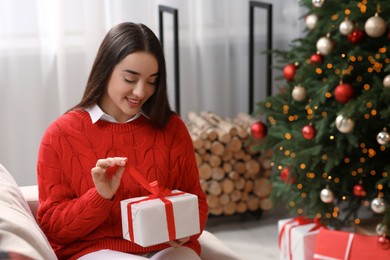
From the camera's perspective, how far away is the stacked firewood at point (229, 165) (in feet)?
10.7

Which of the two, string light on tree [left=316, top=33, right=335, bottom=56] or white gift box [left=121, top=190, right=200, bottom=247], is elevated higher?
string light on tree [left=316, top=33, right=335, bottom=56]

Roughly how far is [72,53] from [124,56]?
1.49 metres

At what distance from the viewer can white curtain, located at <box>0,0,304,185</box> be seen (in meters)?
3.17

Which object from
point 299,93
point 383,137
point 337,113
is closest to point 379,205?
point 383,137

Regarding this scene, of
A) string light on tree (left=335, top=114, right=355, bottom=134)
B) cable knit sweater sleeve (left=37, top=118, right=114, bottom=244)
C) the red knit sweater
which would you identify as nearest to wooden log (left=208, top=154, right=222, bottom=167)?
string light on tree (left=335, top=114, right=355, bottom=134)

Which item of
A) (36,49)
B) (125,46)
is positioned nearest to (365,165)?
(125,46)

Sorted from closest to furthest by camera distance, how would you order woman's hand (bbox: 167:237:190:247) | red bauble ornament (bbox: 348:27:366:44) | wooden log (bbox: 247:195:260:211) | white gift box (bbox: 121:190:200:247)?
white gift box (bbox: 121:190:200:247) → woman's hand (bbox: 167:237:190:247) → red bauble ornament (bbox: 348:27:366:44) → wooden log (bbox: 247:195:260:211)

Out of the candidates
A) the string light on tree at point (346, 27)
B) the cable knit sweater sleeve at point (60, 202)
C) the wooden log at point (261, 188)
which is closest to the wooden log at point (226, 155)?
the wooden log at point (261, 188)

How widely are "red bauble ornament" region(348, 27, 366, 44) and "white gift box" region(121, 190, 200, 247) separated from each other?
0.96m

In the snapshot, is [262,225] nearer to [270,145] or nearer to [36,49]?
[270,145]

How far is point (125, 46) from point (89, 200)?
0.43 m

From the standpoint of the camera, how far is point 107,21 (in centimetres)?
326

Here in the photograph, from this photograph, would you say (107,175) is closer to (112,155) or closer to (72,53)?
(112,155)

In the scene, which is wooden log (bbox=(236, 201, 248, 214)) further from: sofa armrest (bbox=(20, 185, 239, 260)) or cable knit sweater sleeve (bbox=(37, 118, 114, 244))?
cable knit sweater sleeve (bbox=(37, 118, 114, 244))
